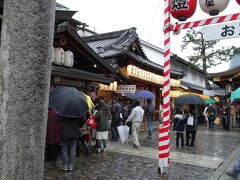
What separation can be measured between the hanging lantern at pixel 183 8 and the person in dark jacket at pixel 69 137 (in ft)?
13.2

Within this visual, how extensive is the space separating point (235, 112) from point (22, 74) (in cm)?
2398

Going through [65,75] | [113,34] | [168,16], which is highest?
[113,34]

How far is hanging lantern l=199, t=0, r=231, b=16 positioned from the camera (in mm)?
7242

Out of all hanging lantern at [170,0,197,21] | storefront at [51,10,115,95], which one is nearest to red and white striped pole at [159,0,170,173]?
hanging lantern at [170,0,197,21]

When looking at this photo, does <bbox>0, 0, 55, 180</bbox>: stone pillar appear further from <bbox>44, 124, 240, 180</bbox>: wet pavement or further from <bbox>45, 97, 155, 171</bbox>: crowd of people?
<bbox>45, 97, 155, 171</bbox>: crowd of people

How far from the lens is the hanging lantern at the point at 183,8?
24.5 feet

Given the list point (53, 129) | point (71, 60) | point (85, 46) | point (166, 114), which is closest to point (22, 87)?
point (166, 114)

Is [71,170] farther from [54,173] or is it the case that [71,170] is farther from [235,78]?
[235,78]

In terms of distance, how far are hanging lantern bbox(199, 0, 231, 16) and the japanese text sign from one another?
452 millimetres

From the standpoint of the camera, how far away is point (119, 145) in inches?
479

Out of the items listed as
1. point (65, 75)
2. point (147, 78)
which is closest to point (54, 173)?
point (65, 75)

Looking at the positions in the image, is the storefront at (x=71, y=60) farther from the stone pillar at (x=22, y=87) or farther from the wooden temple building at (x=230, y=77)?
the wooden temple building at (x=230, y=77)

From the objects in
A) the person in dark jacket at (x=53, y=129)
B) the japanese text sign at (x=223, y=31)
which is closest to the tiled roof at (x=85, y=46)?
the person in dark jacket at (x=53, y=129)

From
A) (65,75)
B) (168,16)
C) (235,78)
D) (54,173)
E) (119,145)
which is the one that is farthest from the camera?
(235,78)
